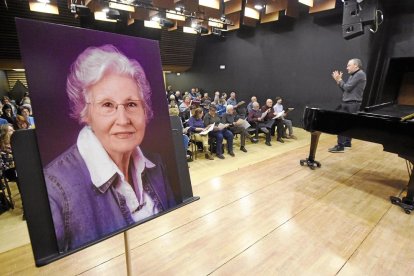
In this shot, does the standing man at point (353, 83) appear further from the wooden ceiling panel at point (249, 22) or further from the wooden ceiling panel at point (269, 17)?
the wooden ceiling panel at point (249, 22)

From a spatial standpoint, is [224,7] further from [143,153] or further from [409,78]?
[143,153]

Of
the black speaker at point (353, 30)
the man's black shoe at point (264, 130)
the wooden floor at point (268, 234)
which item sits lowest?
the wooden floor at point (268, 234)

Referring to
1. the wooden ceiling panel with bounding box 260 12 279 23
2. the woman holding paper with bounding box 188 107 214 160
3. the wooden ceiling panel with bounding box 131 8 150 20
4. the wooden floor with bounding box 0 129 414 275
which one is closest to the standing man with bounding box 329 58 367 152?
the wooden floor with bounding box 0 129 414 275

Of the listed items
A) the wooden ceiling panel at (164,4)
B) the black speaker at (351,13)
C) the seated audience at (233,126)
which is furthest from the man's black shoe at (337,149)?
the wooden ceiling panel at (164,4)

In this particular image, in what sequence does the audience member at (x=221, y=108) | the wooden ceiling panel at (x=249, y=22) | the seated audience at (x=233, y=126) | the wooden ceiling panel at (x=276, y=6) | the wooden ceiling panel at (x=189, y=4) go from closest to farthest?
the seated audience at (x=233, y=126)
the wooden ceiling panel at (x=189, y=4)
the wooden ceiling panel at (x=276, y=6)
the audience member at (x=221, y=108)
the wooden ceiling panel at (x=249, y=22)

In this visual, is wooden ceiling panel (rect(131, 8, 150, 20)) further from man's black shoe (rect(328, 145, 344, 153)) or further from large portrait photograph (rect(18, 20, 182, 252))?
large portrait photograph (rect(18, 20, 182, 252))

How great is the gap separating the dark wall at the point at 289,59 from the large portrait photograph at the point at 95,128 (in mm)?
5019

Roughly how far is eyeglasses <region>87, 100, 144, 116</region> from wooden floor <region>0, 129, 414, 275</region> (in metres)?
1.28

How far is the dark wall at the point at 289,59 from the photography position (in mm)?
6189

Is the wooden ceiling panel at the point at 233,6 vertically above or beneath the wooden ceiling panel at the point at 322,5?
above

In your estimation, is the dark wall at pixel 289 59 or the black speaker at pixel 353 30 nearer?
the black speaker at pixel 353 30

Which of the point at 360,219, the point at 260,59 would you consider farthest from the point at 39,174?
the point at 260,59

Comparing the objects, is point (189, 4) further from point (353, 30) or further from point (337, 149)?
point (337, 149)

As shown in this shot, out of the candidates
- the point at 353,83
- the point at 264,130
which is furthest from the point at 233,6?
the point at 353,83
